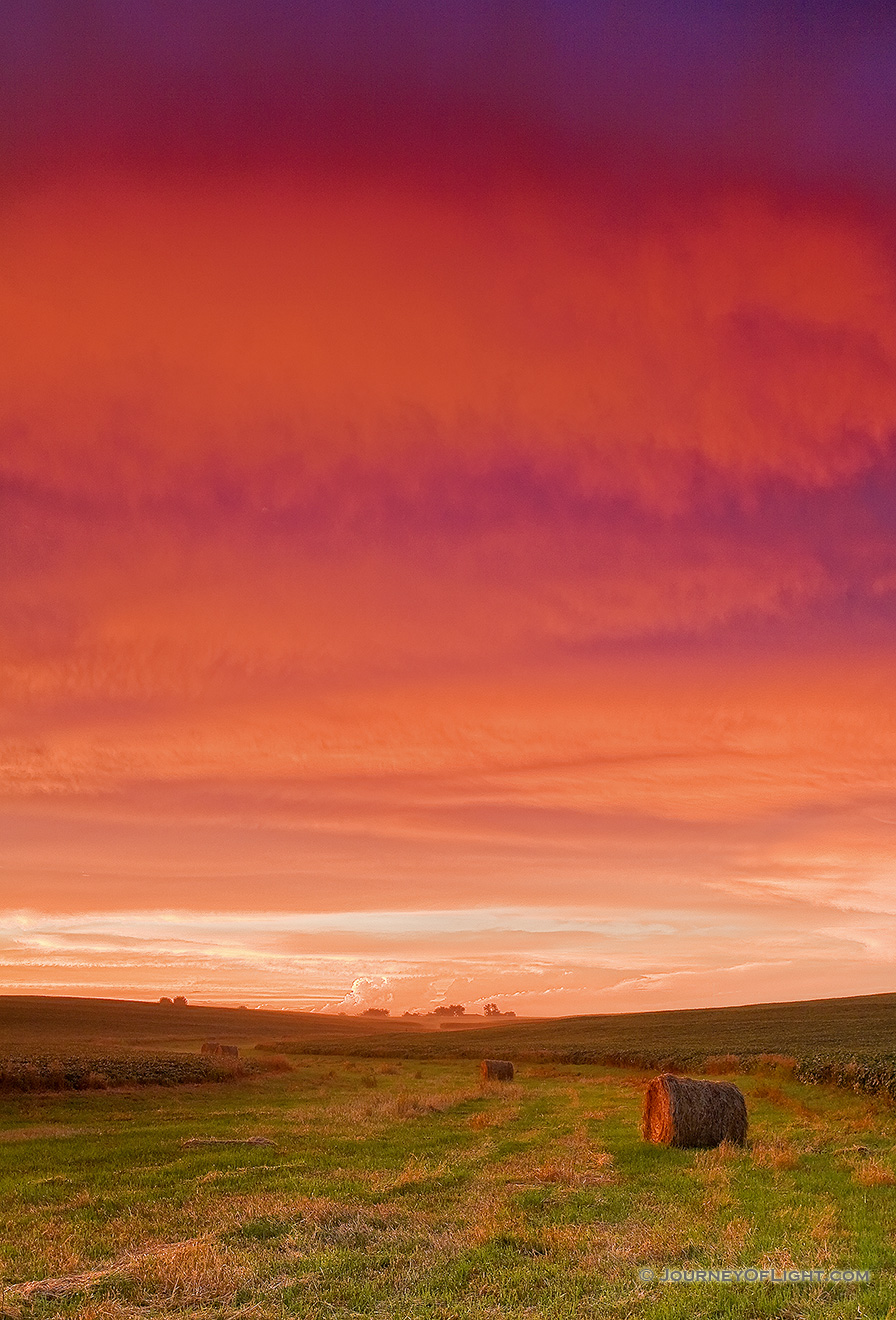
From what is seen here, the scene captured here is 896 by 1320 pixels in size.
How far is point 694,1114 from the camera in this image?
71.7 ft

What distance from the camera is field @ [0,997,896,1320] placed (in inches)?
409

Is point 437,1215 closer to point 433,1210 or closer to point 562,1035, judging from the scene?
point 433,1210

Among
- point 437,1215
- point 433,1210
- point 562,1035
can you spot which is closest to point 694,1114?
point 433,1210

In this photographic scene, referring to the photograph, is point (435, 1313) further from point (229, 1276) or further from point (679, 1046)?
point (679, 1046)

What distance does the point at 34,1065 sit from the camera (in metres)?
37.2

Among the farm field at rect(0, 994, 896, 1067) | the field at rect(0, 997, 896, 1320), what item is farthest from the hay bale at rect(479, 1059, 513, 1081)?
the farm field at rect(0, 994, 896, 1067)

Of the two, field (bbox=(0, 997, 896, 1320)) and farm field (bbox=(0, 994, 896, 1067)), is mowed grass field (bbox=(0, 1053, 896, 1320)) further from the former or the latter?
farm field (bbox=(0, 994, 896, 1067))

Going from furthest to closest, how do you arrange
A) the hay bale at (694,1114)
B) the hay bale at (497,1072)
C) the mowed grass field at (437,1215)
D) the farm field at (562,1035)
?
the farm field at (562,1035) → the hay bale at (497,1072) → the hay bale at (694,1114) → the mowed grass field at (437,1215)

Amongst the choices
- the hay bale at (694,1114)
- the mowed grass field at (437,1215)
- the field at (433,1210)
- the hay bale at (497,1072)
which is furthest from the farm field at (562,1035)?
the mowed grass field at (437,1215)

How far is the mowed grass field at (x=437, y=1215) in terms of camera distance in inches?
408

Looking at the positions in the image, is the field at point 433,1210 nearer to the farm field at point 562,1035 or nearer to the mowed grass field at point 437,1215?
the mowed grass field at point 437,1215

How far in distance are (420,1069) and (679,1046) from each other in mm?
16239

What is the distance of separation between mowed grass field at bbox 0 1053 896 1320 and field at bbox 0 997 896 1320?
A: 0.05 metres

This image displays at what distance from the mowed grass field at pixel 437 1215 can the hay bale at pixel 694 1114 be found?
774 mm
